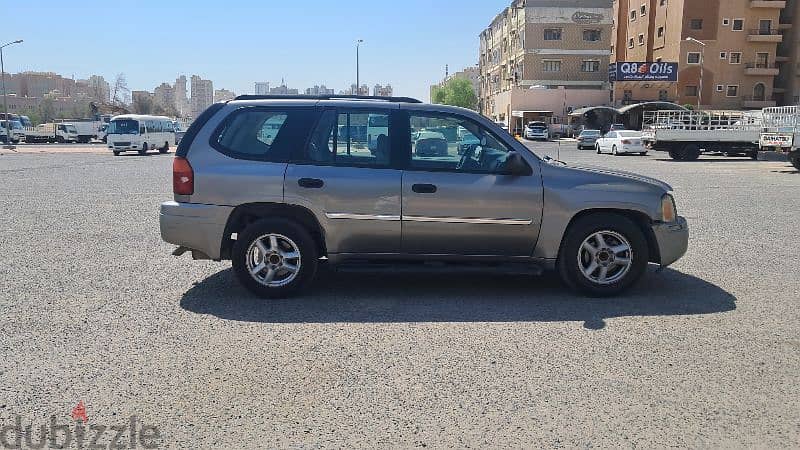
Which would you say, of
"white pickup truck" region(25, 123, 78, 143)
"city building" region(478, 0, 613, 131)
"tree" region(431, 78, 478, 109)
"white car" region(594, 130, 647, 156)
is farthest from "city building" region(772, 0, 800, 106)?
"white pickup truck" region(25, 123, 78, 143)

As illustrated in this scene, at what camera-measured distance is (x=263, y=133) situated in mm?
6227

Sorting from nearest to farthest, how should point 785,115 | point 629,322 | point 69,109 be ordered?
point 629,322 < point 785,115 < point 69,109

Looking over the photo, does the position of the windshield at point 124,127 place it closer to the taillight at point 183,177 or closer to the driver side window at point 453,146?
the taillight at point 183,177

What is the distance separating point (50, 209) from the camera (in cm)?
1248

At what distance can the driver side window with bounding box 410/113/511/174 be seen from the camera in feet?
20.0

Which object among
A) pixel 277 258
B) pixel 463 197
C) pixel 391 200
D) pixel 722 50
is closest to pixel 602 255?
pixel 463 197

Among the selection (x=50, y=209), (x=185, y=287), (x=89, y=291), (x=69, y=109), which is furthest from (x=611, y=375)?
Answer: (x=69, y=109)

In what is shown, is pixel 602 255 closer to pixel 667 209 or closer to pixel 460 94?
pixel 667 209

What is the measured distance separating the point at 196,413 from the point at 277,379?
2.02 ft

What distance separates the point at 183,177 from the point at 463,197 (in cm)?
259

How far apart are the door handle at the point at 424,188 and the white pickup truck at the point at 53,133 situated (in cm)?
6461

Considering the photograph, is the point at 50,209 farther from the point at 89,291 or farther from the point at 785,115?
the point at 785,115

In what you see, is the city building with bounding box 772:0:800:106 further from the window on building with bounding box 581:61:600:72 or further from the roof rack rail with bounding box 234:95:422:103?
the roof rack rail with bounding box 234:95:422:103

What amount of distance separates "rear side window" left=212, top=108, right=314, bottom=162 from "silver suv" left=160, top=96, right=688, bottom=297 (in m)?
0.01
